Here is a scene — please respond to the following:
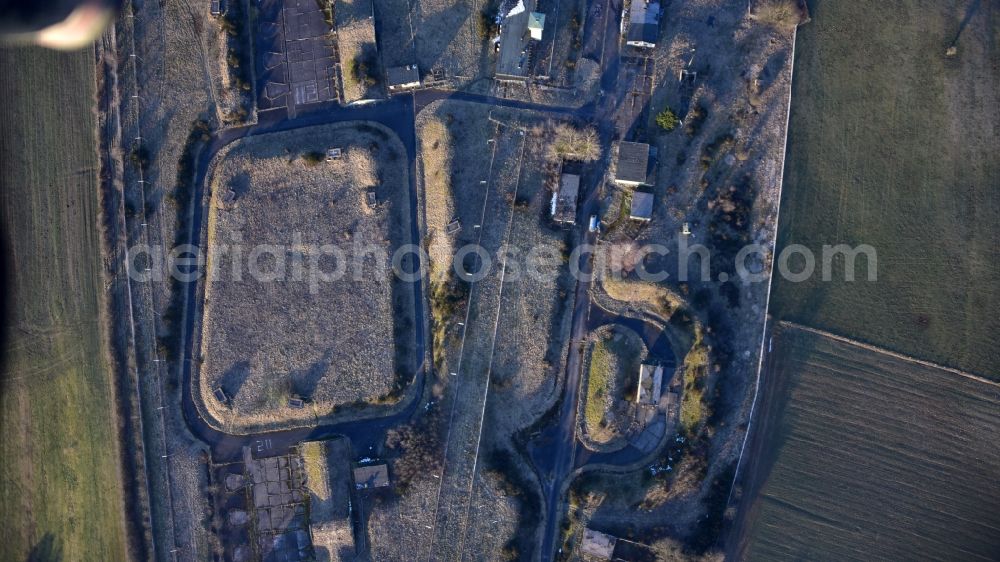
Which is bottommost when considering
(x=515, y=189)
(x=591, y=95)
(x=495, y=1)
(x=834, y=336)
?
(x=834, y=336)

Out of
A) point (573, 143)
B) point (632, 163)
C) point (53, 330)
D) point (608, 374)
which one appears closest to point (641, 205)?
point (632, 163)

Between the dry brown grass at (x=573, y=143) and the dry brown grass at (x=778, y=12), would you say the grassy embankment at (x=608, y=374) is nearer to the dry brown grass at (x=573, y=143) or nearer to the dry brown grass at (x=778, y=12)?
the dry brown grass at (x=573, y=143)

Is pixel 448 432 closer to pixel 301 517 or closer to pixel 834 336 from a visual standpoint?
pixel 301 517

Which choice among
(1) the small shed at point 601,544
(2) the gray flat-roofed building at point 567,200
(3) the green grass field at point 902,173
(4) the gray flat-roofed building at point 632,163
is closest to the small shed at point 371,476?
(1) the small shed at point 601,544

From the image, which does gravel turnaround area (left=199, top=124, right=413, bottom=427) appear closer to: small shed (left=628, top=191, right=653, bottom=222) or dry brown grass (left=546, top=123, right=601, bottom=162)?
dry brown grass (left=546, top=123, right=601, bottom=162)

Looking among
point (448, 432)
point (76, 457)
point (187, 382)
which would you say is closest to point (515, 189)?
point (448, 432)
